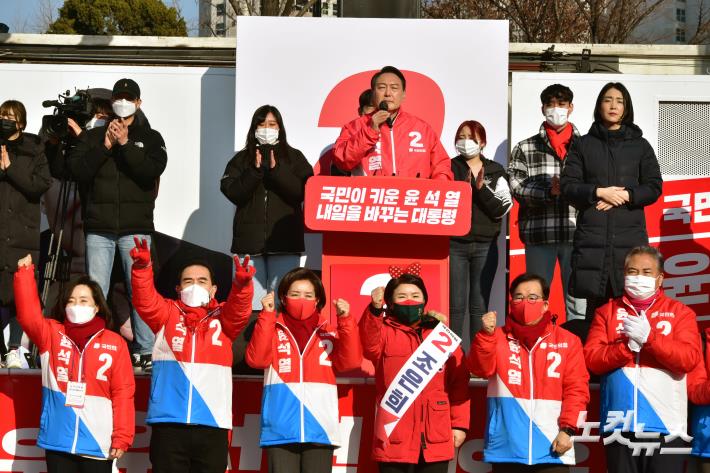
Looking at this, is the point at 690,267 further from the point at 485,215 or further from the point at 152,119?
the point at 152,119

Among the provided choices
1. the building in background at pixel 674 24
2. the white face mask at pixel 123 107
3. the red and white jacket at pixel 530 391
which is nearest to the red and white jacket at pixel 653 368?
the red and white jacket at pixel 530 391

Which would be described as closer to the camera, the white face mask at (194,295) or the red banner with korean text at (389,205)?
the white face mask at (194,295)

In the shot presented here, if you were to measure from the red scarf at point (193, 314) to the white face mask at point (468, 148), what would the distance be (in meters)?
2.33

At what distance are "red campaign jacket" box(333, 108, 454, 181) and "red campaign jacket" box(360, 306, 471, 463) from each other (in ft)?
4.05

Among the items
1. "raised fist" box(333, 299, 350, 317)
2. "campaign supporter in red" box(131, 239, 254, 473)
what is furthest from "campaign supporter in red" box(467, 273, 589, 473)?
"campaign supporter in red" box(131, 239, 254, 473)

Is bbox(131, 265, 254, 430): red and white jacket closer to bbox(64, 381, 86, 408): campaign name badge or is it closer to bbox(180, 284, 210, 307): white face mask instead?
bbox(180, 284, 210, 307): white face mask

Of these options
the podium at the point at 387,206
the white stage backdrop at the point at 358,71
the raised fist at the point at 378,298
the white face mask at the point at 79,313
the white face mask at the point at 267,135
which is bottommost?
the white face mask at the point at 79,313

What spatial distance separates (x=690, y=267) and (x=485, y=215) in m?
1.97

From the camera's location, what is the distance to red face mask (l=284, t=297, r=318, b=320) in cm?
595

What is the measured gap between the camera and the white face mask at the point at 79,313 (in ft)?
19.6

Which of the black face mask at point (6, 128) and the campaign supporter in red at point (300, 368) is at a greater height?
the black face mask at point (6, 128)

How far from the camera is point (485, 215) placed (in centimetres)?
748

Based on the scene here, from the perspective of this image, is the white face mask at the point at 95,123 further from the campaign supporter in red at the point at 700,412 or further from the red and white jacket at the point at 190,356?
the campaign supporter in red at the point at 700,412

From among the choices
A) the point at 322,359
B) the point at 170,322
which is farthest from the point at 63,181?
the point at 322,359
